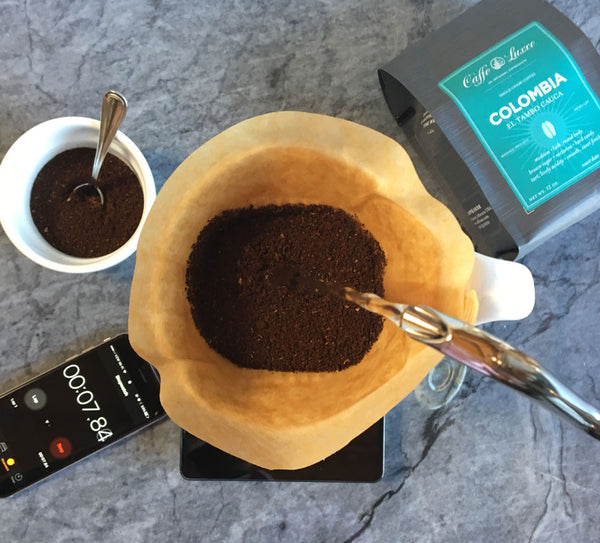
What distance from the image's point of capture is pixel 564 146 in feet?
1.58

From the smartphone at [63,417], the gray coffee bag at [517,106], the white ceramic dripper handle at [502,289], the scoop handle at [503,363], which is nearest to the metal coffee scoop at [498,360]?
the scoop handle at [503,363]

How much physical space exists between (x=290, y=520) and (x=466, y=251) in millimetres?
Result: 364

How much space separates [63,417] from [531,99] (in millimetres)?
570

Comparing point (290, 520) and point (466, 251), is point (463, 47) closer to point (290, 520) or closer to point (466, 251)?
point (466, 251)

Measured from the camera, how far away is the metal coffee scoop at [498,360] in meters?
0.31

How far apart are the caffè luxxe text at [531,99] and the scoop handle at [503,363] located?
0.25 m

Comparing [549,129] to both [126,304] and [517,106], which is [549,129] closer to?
[517,106]

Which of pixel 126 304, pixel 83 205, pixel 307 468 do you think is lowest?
pixel 307 468

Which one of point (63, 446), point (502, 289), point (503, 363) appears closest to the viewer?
point (503, 363)

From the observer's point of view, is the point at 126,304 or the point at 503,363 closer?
the point at 503,363

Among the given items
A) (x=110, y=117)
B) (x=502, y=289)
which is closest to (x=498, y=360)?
(x=502, y=289)

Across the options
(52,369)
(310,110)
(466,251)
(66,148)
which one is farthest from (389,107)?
(52,369)

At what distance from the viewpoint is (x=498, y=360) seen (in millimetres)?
310

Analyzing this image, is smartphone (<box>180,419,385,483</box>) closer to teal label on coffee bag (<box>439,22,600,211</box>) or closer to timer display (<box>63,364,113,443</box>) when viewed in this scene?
timer display (<box>63,364,113,443</box>)
